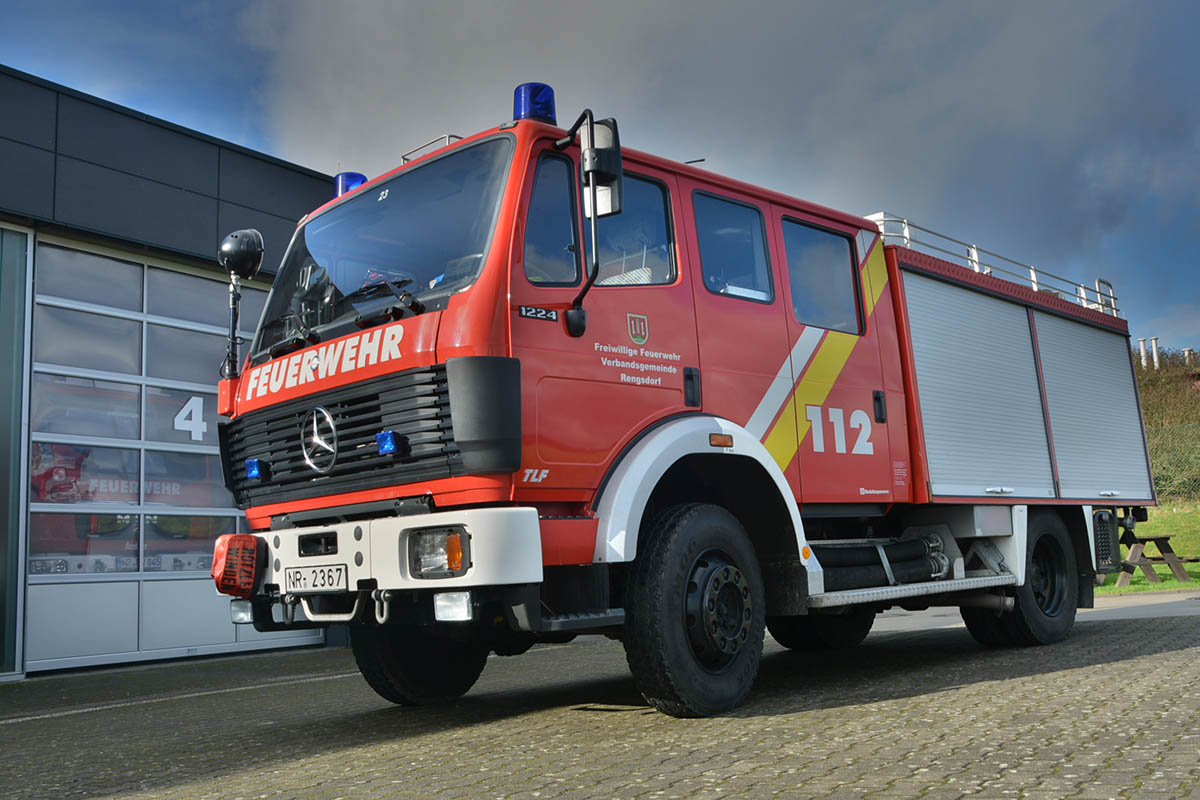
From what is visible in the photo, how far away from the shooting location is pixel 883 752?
4117 mm

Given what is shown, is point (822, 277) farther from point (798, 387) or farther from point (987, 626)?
point (987, 626)

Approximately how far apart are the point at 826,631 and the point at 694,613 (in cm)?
415

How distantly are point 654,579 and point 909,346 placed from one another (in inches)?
125

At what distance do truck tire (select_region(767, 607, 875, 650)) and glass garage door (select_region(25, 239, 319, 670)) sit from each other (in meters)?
5.79

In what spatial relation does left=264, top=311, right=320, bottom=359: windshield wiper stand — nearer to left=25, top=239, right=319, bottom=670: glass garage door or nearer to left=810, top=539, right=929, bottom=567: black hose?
left=810, top=539, right=929, bottom=567: black hose

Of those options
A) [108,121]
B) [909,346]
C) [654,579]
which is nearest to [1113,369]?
[909,346]

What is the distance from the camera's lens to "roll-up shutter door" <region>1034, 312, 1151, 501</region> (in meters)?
8.83

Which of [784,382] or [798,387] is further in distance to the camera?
[798,387]

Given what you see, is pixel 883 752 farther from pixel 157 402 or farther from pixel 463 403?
pixel 157 402

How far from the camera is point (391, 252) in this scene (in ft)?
17.2

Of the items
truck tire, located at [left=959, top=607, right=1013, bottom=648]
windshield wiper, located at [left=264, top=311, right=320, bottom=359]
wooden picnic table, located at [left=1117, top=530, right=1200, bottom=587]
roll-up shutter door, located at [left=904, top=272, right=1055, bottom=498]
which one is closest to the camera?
windshield wiper, located at [left=264, top=311, right=320, bottom=359]

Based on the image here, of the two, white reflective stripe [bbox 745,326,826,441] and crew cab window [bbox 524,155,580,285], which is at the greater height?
crew cab window [bbox 524,155,580,285]

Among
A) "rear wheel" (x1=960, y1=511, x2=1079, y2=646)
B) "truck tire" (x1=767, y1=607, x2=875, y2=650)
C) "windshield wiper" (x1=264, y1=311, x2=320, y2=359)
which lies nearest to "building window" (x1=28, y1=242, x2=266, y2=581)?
"windshield wiper" (x1=264, y1=311, x2=320, y2=359)

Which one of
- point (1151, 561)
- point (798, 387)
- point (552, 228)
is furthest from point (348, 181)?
point (1151, 561)
